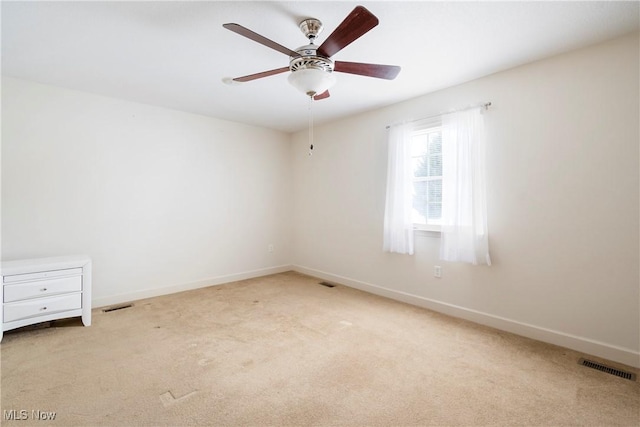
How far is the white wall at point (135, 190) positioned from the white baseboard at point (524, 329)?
7.55 ft

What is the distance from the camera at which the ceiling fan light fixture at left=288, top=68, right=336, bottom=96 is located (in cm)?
205

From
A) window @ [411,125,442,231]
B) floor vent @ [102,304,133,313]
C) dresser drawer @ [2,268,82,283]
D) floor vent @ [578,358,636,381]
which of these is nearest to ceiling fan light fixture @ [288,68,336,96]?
window @ [411,125,442,231]

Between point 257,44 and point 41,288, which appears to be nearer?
point 257,44

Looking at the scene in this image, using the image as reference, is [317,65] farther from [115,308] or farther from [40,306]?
[115,308]

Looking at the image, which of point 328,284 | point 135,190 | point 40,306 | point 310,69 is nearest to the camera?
point 310,69

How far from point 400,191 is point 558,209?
1502mm

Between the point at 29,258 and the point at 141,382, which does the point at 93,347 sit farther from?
the point at 29,258

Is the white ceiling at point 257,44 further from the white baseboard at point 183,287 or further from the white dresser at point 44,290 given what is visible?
the white baseboard at point 183,287

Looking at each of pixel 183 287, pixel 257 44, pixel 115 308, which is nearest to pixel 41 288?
pixel 115 308

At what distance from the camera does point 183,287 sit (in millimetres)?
4102

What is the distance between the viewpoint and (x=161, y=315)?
317 centimetres

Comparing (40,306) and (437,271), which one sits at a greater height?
(437,271)

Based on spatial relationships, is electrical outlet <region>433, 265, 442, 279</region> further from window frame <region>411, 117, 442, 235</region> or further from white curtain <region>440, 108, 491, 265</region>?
window frame <region>411, 117, 442, 235</region>

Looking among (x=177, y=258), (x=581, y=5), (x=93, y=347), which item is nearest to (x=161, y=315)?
(x=93, y=347)
